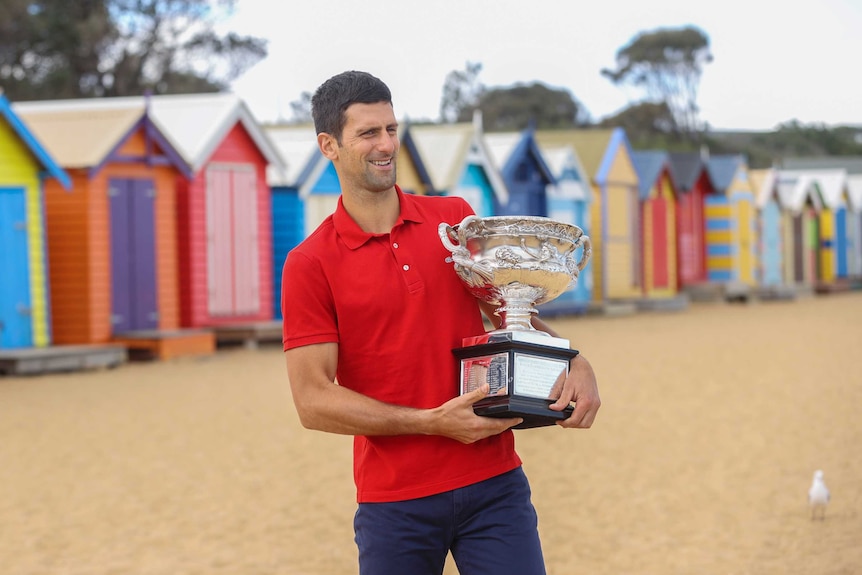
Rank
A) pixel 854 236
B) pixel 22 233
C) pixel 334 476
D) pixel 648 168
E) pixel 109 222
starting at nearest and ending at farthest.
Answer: pixel 334 476
pixel 22 233
pixel 109 222
pixel 648 168
pixel 854 236

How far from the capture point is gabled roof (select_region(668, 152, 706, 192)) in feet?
108

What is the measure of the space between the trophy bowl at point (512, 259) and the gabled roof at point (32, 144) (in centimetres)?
1355

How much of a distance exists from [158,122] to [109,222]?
8.06 feet

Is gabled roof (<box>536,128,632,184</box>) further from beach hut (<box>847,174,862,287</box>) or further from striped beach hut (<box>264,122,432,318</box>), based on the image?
beach hut (<box>847,174,862,287</box>)

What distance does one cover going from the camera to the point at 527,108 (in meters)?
65.2

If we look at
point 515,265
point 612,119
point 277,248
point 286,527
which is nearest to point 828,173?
point 612,119

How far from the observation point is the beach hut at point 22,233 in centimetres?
1576

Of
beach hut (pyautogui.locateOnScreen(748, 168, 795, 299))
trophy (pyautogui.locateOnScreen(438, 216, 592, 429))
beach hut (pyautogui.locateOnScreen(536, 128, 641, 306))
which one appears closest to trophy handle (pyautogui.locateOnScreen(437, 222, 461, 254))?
trophy (pyautogui.locateOnScreen(438, 216, 592, 429))

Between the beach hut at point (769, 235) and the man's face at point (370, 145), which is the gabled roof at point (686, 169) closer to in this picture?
the beach hut at point (769, 235)

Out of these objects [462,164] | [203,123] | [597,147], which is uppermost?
[597,147]

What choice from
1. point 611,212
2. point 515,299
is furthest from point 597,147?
point 515,299

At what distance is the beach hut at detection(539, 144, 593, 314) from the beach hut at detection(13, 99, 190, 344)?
10.7m

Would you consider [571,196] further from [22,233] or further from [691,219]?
[22,233]

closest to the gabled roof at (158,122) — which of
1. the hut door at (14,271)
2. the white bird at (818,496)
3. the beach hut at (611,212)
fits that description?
the hut door at (14,271)
